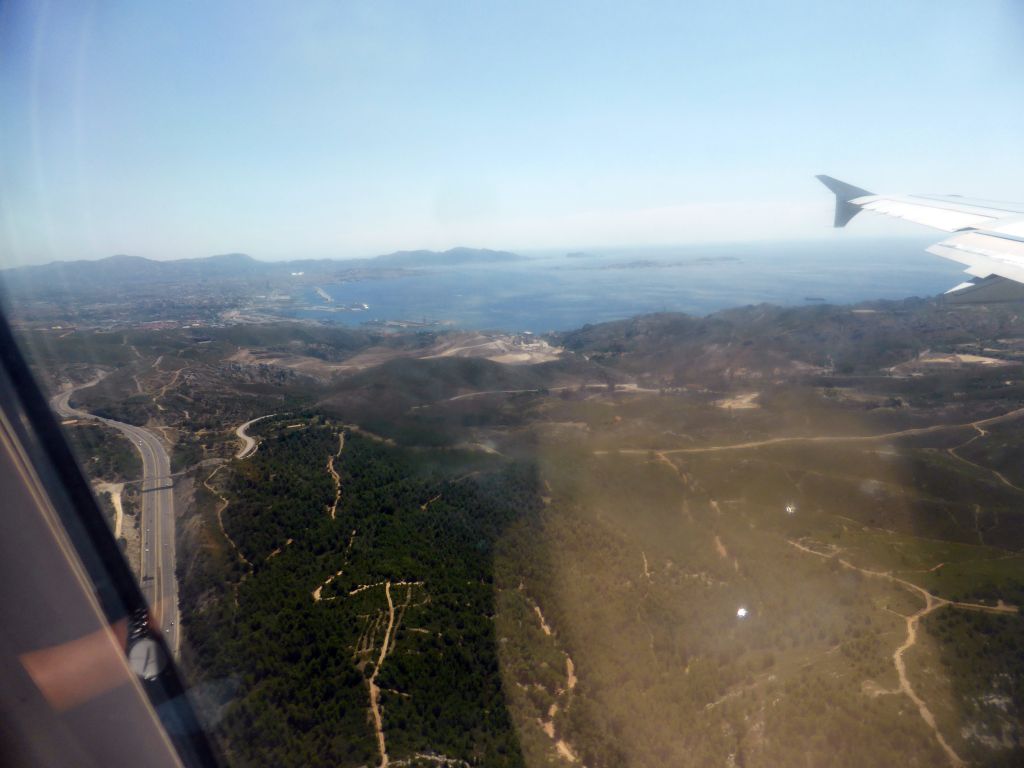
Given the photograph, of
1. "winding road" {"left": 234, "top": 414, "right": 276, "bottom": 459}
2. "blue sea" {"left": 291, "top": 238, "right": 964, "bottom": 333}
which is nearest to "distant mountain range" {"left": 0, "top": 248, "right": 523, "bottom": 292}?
"winding road" {"left": 234, "top": 414, "right": 276, "bottom": 459}

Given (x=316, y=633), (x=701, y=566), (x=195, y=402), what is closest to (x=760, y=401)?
(x=701, y=566)

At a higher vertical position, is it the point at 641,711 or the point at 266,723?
the point at 266,723

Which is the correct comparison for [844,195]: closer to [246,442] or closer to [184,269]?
[246,442]

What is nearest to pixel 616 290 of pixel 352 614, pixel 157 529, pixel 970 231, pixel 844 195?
pixel 844 195

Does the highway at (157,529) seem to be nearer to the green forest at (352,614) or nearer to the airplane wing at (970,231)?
the green forest at (352,614)

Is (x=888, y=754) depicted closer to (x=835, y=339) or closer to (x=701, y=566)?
(x=701, y=566)

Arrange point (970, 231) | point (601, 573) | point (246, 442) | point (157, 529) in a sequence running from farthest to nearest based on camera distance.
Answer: point (246, 442) → point (157, 529) → point (601, 573) → point (970, 231)

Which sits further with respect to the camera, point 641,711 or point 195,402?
point 195,402
